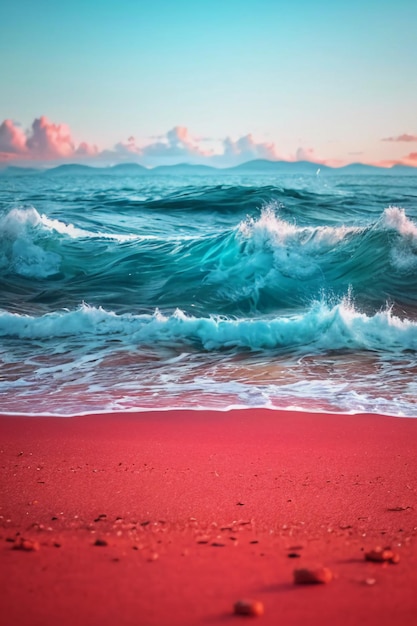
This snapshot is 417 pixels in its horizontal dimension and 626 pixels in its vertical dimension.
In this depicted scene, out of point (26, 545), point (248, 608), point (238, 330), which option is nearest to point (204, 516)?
point (26, 545)

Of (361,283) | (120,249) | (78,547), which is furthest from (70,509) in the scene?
(120,249)

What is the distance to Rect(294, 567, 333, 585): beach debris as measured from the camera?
8.22ft

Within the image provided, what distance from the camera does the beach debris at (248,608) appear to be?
90.7 inches

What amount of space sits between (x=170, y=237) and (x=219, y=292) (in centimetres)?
595

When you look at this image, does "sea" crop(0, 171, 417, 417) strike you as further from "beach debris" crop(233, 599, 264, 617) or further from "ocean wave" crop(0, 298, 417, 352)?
"beach debris" crop(233, 599, 264, 617)

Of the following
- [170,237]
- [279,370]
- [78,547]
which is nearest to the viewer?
[78,547]

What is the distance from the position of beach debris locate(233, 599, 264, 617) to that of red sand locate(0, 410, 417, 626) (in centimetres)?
3

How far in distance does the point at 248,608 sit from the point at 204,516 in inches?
41.4

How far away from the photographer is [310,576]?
251 cm

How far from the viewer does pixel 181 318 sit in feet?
31.2

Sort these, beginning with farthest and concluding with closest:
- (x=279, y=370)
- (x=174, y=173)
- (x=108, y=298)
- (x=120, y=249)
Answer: (x=174, y=173), (x=120, y=249), (x=108, y=298), (x=279, y=370)

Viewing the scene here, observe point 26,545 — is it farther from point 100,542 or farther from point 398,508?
point 398,508

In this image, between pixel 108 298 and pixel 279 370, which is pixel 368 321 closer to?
pixel 279 370

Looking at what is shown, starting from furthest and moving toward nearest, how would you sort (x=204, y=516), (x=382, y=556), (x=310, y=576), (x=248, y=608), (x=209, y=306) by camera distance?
(x=209, y=306), (x=204, y=516), (x=382, y=556), (x=310, y=576), (x=248, y=608)
